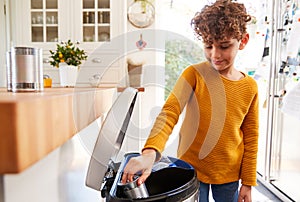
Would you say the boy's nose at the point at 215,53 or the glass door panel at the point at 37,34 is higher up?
the glass door panel at the point at 37,34

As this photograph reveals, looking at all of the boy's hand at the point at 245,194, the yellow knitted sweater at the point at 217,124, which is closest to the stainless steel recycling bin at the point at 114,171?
the yellow knitted sweater at the point at 217,124

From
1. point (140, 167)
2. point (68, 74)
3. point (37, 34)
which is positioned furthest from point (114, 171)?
point (37, 34)

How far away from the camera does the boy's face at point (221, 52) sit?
3.44 ft

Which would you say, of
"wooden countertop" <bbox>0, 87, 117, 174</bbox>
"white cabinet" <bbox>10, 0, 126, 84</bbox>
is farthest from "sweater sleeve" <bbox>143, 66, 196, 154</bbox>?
"white cabinet" <bbox>10, 0, 126, 84</bbox>

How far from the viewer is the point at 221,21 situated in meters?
1.08

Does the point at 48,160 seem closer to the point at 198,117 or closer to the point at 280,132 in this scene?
the point at 198,117

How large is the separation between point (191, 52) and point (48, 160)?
1630mm

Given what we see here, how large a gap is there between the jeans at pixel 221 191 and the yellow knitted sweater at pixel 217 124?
34mm

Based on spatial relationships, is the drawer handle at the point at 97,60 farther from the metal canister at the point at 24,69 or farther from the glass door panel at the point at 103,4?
the metal canister at the point at 24,69

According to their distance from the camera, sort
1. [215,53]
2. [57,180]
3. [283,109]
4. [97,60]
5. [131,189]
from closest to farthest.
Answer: [57,180]
[131,189]
[215,53]
[283,109]
[97,60]

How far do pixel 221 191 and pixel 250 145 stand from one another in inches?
8.5

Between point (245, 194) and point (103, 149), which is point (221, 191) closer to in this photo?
point (245, 194)

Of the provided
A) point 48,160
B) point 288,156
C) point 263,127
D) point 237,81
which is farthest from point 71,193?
point 263,127

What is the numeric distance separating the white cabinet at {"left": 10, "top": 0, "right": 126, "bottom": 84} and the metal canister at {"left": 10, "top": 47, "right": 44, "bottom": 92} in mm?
2033
